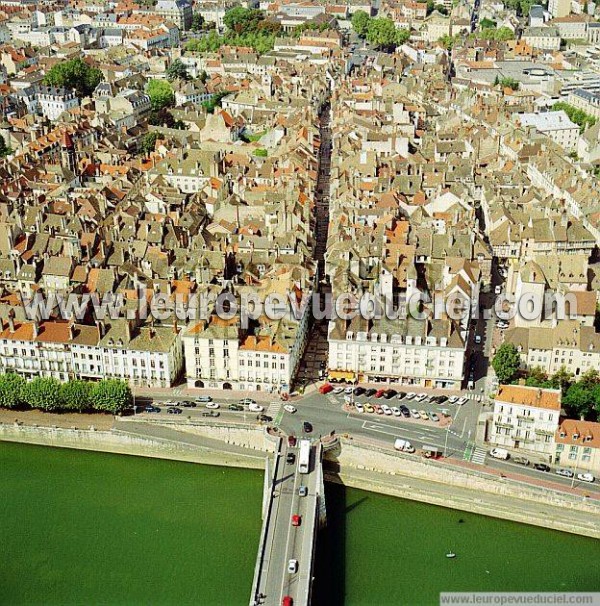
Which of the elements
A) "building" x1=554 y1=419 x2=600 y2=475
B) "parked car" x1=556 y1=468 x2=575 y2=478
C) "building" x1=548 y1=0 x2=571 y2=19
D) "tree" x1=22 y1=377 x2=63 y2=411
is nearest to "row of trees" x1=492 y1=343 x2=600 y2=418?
"building" x1=554 y1=419 x2=600 y2=475

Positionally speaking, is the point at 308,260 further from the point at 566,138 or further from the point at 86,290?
the point at 566,138

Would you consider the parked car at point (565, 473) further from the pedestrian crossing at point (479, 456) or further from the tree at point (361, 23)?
the tree at point (361, 23)

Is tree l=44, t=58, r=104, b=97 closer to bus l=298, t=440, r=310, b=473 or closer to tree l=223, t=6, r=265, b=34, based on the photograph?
tree l=223, t=6, r=265, b=34

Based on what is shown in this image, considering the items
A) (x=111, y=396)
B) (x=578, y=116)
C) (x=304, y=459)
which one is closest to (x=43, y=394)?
(x=111, y=396)

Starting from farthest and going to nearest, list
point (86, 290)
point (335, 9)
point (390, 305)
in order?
point (335, 9) < point (86, 290) < point (390, 305)

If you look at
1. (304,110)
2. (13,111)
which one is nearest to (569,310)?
(304,110)

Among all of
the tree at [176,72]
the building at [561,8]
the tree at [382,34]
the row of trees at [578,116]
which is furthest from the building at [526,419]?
the building at [561,8]

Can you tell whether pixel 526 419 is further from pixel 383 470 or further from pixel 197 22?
pixel 197 22
